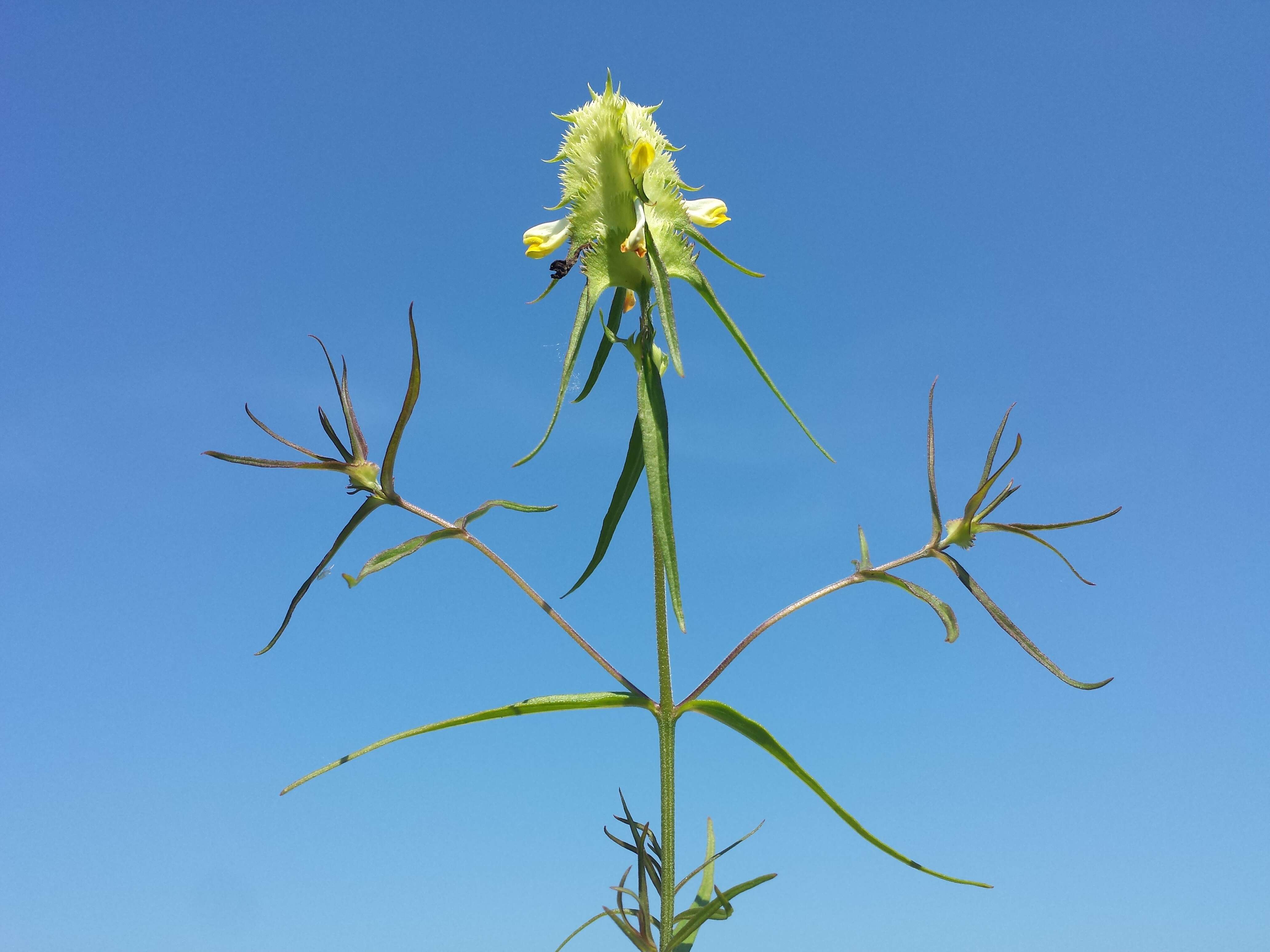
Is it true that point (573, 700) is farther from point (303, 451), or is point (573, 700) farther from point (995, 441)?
point (995, 441)

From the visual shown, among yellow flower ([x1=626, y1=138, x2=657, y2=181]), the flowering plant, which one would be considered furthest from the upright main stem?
yellow flower ([x1=626, y1=138, x2=657, y2=181])


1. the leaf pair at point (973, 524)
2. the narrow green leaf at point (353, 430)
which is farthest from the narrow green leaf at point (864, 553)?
the narrow green leaf at point (353, 430)

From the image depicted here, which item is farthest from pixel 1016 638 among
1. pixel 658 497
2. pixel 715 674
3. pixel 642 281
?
pixel 642 281

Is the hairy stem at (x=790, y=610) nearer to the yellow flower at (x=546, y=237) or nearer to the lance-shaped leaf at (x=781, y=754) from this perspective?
the lance-shaped leaf at (x=781, y=754)

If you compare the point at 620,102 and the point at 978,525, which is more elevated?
the point at 620,102

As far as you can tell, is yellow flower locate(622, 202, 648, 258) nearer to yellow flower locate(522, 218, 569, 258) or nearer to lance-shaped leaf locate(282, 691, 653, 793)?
yellow flower locate(522, 218, 569, 258)

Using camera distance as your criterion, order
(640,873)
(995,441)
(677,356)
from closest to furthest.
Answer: (677,356) < (640,873) < (995,441)

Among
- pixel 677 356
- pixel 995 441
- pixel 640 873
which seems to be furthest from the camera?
pixel 995 441

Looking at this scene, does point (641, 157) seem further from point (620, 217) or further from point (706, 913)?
point (706, 913)

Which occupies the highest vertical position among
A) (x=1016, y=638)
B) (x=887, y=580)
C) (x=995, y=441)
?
(x=995, y=441)
